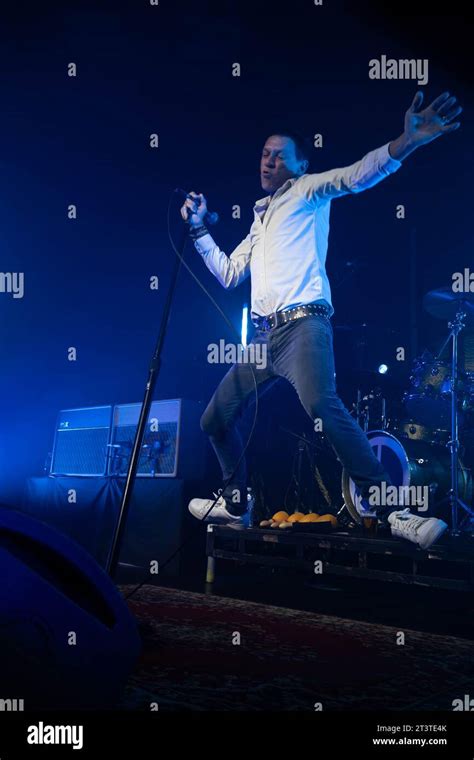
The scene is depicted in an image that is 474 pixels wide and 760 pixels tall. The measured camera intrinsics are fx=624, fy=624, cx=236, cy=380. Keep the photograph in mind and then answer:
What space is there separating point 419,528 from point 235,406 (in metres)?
1.05

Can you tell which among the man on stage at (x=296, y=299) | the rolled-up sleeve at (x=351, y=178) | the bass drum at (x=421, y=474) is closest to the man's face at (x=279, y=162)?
the man on stage at (x=296, y=299)

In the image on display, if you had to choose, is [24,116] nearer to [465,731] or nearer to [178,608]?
[178,608]

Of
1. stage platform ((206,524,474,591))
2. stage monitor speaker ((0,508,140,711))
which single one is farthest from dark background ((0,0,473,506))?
stage monitor speaker ((0,508,140,711))

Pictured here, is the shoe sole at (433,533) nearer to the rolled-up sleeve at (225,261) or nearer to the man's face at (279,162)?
the rolled-up sleeve at (225,261)

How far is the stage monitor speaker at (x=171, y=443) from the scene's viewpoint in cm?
486

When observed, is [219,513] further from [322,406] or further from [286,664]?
[286,664]

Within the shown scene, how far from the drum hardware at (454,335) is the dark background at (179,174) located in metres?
0.87

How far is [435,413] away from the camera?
4.99 meters

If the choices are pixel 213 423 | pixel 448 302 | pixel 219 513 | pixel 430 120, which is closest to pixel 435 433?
pixel 448 302

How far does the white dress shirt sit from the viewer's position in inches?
117

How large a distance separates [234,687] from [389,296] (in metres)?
5.43

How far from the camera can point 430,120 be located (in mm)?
2320

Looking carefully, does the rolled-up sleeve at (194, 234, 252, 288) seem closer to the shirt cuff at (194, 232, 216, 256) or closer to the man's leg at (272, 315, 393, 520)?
the shirt cuff at (194, 232, 216, 256)

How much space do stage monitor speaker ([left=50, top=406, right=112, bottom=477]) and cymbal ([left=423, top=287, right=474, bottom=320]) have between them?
9.34 feet
